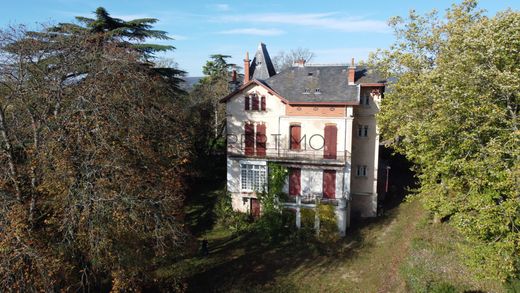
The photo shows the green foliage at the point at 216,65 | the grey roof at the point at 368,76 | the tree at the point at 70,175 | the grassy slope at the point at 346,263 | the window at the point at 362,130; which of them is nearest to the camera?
the tree at the point at 70,175

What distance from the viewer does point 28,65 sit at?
1302 cm

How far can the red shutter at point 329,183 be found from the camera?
2594cm

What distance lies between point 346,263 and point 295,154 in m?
8.57

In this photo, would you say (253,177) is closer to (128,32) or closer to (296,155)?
(296,155)

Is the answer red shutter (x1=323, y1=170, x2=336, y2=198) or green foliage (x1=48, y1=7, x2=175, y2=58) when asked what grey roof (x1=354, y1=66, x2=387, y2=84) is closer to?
red shutter (x1=323, y1=170, x2=336, y2=198)

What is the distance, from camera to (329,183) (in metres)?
26.1

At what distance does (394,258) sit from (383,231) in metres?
4.29

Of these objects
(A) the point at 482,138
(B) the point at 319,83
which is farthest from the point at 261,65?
(A) the point at 482,138

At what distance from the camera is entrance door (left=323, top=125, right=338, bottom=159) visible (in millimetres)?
25797

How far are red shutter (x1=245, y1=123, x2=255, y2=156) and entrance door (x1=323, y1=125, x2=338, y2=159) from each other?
540 cm

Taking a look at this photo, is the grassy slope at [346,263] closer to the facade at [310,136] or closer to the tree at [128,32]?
the facade at [310,136]

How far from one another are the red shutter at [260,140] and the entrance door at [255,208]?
143 inches

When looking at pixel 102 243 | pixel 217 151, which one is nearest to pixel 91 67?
pixel 102 243

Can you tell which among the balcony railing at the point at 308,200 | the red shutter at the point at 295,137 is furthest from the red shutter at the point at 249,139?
the balcony railing at the point at 308,200
